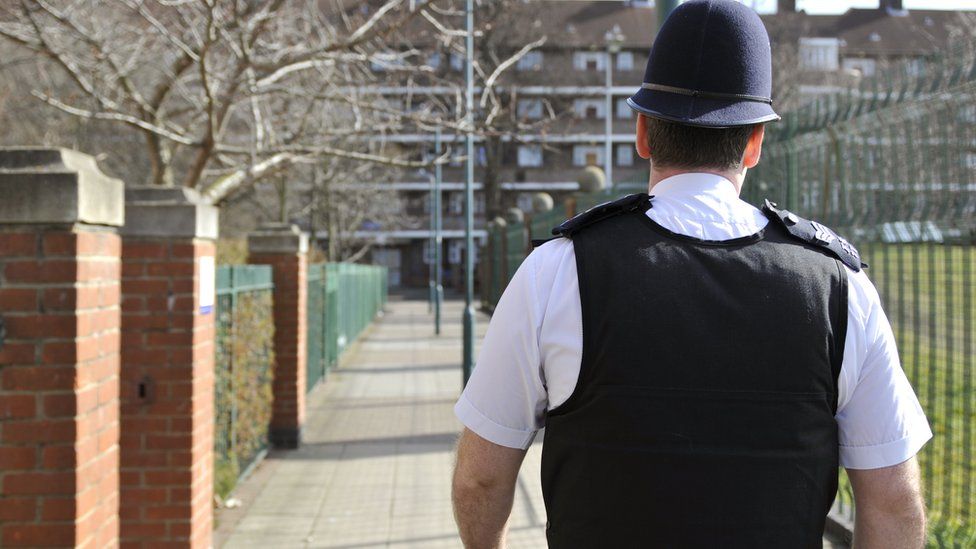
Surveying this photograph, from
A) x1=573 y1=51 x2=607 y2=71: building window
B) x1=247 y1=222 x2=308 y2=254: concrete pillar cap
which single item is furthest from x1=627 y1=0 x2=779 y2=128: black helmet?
x1=573 y1=51 x2=607 y2=71: building window

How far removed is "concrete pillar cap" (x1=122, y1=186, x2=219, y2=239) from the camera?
16.7ft

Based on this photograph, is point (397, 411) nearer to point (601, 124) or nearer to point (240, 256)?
point (240, 256)

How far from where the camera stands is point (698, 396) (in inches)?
75.7

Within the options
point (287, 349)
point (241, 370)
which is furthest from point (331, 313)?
point (241, 370)

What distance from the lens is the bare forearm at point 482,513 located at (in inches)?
82.9

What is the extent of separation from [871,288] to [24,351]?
2719 millimetres

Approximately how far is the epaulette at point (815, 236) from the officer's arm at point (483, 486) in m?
0.68

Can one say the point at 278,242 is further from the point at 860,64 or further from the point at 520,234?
the point at 860,64

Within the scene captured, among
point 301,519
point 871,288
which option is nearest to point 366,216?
point 301,519

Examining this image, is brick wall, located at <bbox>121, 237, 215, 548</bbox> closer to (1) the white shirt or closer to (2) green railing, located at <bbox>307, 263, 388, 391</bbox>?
(1) the white shirt

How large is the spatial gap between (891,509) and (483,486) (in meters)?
0.77

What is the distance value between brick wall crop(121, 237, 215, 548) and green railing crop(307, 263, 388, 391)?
7.40 m

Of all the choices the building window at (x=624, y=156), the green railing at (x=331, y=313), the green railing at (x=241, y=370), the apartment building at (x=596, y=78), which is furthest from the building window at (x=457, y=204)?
the green railing at (x=241, y=370)

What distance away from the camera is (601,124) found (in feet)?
201
